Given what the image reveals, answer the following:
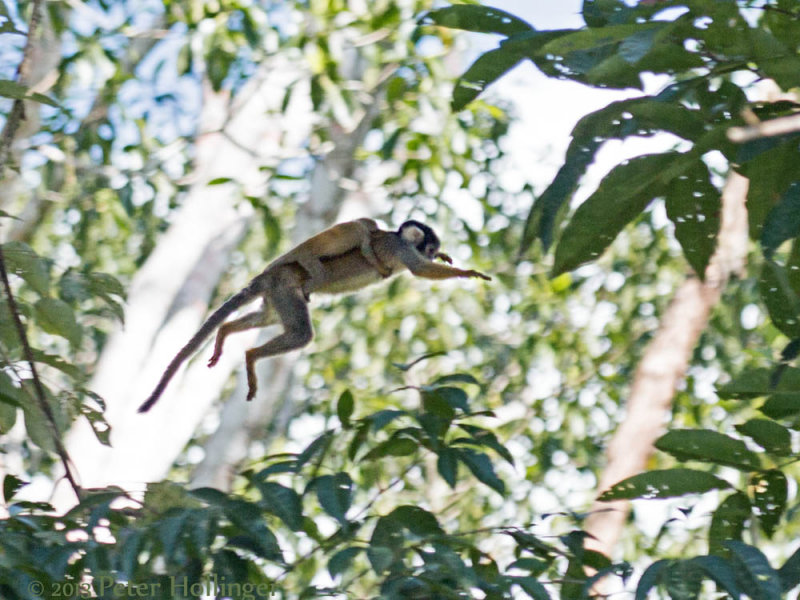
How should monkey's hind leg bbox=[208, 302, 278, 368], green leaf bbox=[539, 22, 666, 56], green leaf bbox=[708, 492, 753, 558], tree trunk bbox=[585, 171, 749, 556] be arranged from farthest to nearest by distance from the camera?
1. tree trunk bbox=[585, 171, 749, 556]
2. monkey's hind leg bbox=[208, 302, 278, 368]
3. green leaf bbox=[708, 492, 753, 558]
4. green leaf bbox=[539, 22, 666, 56]

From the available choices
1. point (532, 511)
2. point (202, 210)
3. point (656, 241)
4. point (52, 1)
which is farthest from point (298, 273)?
point (532, 511)

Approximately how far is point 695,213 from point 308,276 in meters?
1.89

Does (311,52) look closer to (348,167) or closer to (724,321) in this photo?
(348,167)

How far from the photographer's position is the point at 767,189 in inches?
66.3

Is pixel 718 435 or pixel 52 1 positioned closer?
pixel 718 435

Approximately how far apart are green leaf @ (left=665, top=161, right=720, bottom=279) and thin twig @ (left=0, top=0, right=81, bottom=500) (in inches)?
61.3

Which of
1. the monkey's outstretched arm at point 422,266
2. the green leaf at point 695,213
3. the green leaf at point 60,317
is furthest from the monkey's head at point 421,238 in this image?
the green leaf at point 695,213

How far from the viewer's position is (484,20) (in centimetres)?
180

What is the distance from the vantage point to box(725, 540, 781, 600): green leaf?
174cm

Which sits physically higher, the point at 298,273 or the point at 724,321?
the point at 298,273

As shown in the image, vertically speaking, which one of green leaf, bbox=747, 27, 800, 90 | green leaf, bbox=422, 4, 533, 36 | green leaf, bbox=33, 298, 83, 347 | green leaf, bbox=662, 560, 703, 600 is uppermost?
green leaf, bbox=422, 4, 533, 36

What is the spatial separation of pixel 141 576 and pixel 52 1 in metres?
4.45

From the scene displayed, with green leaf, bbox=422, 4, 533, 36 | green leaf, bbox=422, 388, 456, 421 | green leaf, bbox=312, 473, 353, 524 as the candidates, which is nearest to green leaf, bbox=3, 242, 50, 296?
green leaf, bbox=312, 473, 353, 524

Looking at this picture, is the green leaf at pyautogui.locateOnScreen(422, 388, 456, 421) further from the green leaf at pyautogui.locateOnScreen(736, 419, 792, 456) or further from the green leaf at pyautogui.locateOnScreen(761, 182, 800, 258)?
the green leaf at pyautogui.locateOnScreen(761, 182, 800, 258)
